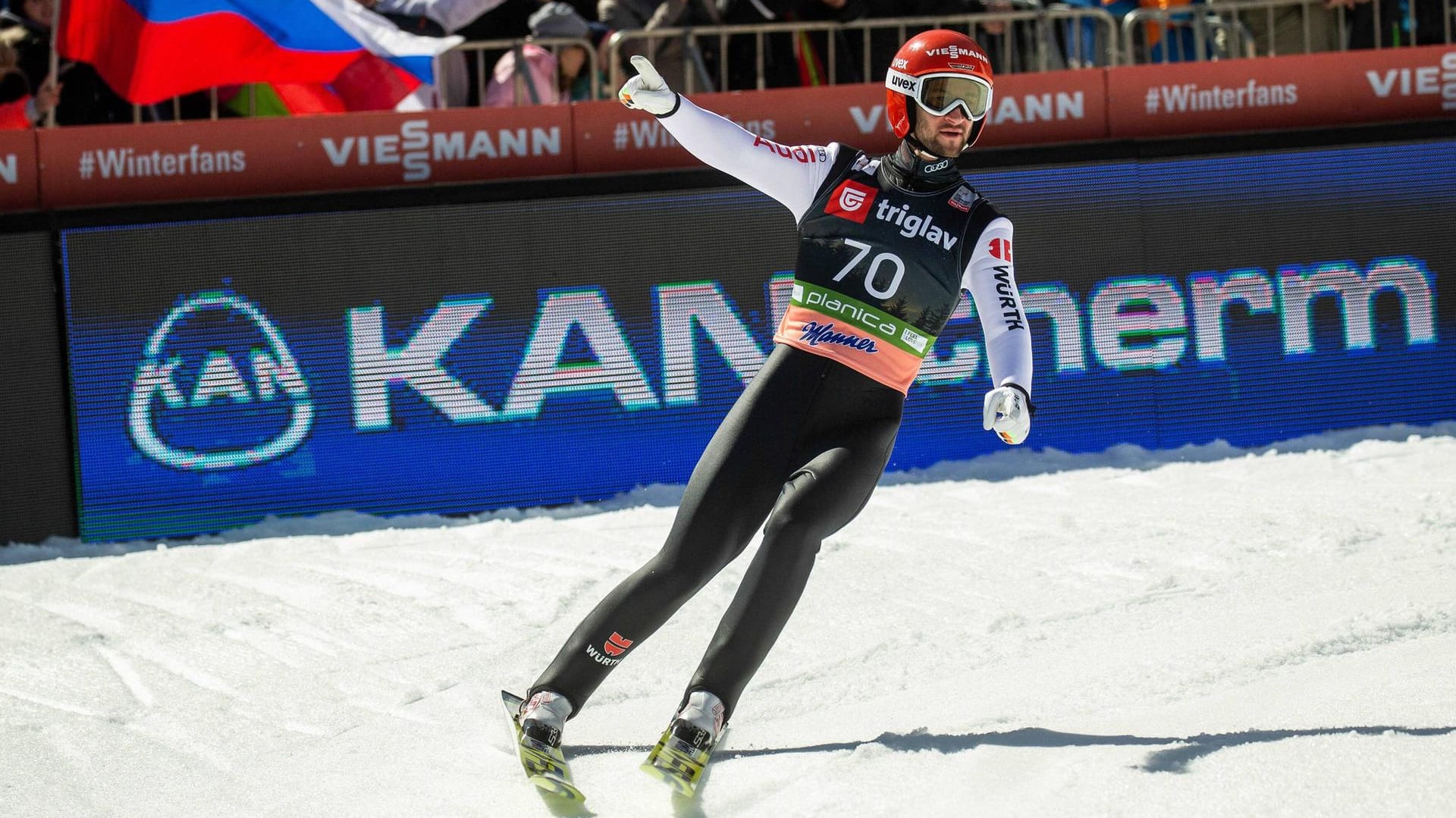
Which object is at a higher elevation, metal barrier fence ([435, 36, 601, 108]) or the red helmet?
the red helmet

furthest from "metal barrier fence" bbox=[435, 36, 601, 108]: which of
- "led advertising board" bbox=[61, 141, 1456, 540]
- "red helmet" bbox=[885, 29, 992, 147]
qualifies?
"red helmet" bbox=[885, 29, 992, 147]

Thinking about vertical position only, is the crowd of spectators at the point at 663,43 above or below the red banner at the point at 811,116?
above

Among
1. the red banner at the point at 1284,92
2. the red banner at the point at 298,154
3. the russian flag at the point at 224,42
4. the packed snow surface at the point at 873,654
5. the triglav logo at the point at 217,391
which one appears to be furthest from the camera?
the red banner at the point at 1284,92

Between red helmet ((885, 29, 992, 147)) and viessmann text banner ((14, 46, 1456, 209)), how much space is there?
3443mm

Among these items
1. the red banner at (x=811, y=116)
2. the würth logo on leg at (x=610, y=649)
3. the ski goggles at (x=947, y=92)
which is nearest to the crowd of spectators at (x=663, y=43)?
the red banner at (x=811, y=116)

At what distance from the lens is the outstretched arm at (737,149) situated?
4.84m

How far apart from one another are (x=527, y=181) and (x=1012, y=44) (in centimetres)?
317

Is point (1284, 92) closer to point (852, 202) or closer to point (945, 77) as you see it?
point (945, 77)

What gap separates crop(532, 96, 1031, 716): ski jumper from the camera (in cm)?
434


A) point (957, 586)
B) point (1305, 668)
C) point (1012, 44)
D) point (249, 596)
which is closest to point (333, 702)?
point (249, 596)

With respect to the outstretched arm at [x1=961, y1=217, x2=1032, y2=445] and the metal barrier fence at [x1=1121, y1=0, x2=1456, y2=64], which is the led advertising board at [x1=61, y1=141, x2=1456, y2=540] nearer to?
the metal barrier fence at [x1=1121, y1=0, x2=1456, y2=64]

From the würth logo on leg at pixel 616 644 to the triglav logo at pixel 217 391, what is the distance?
4181 millimetres

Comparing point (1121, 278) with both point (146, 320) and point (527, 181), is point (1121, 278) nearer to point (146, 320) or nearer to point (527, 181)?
point (527, 181)

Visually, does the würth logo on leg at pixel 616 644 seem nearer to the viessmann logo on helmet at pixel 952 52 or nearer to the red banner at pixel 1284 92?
the viessmann logo on helmet at pixel 952 52
